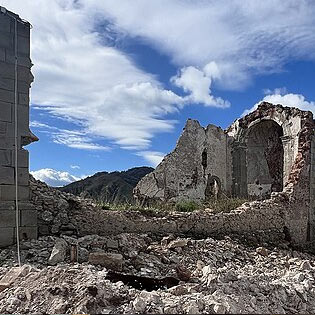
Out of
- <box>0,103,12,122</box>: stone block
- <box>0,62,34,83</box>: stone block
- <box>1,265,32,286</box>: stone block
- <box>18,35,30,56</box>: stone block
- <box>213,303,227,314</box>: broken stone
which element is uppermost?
<box>18,35,30,56</box>: stone block

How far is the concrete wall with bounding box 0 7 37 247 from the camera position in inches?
273

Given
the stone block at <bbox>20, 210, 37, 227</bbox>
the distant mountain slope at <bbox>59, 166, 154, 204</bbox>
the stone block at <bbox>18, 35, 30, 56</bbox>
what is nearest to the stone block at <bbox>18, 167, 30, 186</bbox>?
the stone block at <bbox>20, 210, 37, 227</bbox>

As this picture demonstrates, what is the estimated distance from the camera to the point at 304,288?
5203mm

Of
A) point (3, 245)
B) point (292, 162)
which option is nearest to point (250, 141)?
point (292, 162)

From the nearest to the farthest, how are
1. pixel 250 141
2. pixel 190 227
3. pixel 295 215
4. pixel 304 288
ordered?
pixel 304 288
pixel 190 227
pixel 295 215
pixel 250 141

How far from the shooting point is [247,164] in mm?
16031

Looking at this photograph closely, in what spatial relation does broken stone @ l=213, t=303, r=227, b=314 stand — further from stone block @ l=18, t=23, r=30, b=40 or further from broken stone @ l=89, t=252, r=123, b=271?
stone block @ l=18, t=23, r=30, b=40

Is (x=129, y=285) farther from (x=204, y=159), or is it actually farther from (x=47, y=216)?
(x=204, y=159)

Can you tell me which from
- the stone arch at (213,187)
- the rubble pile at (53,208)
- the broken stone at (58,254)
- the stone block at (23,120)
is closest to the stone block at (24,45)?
the stone block at (23,120)

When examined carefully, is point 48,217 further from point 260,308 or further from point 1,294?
point 260,308

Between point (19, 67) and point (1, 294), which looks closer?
point (1, 294)

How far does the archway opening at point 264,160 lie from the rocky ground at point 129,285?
9.20 metres

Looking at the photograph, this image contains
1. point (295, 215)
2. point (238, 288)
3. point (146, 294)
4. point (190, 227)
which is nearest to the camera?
point (146, 294)

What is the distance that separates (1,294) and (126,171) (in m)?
24.5
